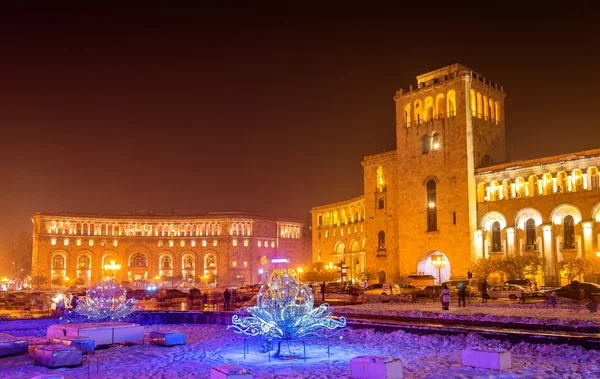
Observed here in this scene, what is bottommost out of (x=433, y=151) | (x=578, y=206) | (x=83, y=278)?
(x=83, y=278)

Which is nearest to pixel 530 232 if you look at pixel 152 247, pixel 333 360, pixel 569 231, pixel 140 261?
pixel 569 231

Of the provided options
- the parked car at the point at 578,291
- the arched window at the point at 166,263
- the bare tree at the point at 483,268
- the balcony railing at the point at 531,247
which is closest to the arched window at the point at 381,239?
the bare tree at the point at 483,268

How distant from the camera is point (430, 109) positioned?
47.2 m

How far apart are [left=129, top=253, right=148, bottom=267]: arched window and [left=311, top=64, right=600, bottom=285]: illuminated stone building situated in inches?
1888

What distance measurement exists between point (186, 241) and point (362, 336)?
78.1 m

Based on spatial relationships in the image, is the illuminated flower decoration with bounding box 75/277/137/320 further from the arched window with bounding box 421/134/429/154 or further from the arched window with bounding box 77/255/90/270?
the arched window with bounding box 77/255/90/270

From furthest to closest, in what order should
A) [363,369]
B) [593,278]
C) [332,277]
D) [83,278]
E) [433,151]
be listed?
[83,278], [332,277], [433,151], [593,278], [363,369]

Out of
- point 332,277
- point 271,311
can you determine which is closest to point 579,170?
point 332,277

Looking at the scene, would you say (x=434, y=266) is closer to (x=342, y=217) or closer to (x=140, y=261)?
(x=342, y=217)

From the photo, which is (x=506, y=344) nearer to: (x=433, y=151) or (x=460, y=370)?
(x=460, y=370)

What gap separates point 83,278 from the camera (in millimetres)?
84812

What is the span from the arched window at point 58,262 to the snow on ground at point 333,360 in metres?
76.9

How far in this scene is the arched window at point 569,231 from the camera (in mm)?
37594

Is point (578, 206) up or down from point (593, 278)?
up
